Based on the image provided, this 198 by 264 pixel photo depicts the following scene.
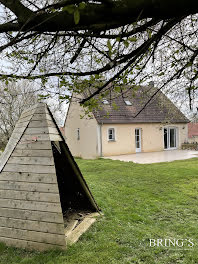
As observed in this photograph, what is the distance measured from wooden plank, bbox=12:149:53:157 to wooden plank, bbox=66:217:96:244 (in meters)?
1.53

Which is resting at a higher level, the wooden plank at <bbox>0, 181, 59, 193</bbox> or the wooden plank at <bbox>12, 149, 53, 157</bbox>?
the wooden plank at <bbox>12, 149, 53, 157</bbox>

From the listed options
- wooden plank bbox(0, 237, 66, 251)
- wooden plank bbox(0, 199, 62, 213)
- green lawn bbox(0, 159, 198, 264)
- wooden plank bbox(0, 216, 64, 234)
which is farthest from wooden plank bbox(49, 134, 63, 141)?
green lawn bbox(0, 159, 198, 264)

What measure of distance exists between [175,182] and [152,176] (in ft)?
4.22

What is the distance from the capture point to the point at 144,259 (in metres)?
3.20

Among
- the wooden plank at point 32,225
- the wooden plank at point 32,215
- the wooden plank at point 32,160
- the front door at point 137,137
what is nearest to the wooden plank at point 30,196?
the wooden plank at point 32,215

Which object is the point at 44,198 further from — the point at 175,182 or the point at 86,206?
the point at 175,182

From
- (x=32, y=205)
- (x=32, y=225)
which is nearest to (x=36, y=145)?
(x=32, y=205)

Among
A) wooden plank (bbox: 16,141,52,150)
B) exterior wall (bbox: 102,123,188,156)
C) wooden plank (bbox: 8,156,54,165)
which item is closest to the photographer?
wooden plank (bbox: 8,156,54,165)

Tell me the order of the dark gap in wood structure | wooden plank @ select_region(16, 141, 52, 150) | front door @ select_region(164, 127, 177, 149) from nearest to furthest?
wooden plank @ select_region(16, 141, 52, 150)
the dark gap in wood structure
front door @ select_region(164, 127, 177, 149)

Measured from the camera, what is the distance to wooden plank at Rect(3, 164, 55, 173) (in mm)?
3641

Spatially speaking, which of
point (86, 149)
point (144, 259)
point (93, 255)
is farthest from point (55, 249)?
point (86, 149)

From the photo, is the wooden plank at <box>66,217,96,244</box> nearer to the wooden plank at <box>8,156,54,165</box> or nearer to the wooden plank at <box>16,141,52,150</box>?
the wooden plank at <box>8,156,54,165</box>

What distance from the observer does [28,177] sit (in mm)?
3717

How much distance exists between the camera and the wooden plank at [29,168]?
11.9 ft
